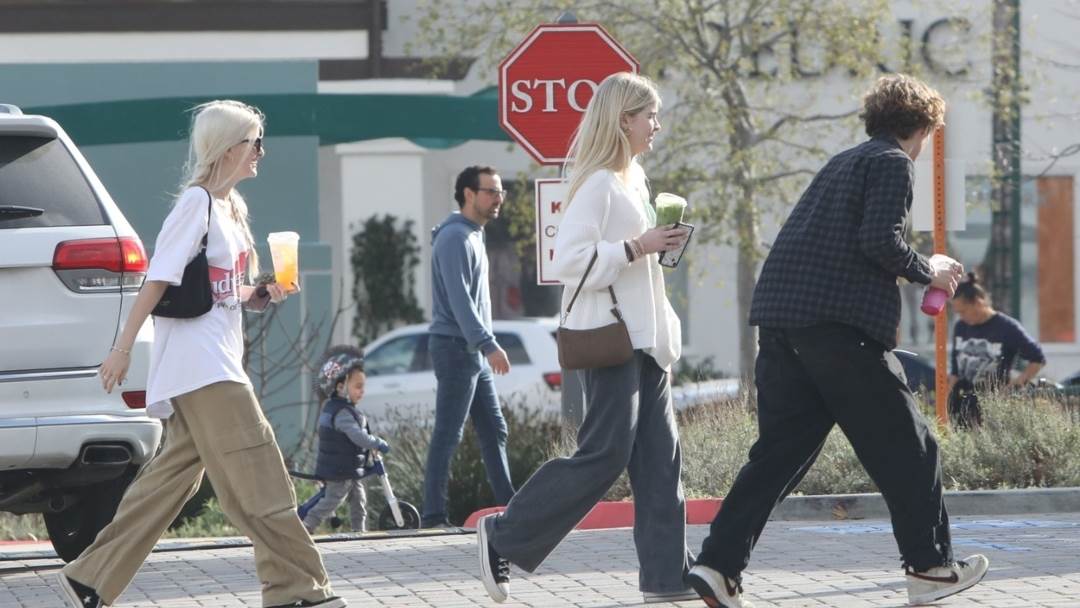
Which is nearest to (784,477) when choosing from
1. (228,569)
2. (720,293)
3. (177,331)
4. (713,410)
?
(177,331)

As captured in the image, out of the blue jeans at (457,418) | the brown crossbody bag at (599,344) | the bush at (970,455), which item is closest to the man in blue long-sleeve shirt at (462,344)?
the blue jeans at (457,418)

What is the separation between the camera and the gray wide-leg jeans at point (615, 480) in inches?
240

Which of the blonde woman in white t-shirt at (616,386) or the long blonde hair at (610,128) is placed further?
the long blonde hair at (610,128)

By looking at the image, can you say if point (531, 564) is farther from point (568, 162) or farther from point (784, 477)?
point (568, 162)

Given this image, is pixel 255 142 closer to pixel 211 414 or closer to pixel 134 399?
pixel 211 414

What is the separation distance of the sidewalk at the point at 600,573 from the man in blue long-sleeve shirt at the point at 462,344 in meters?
0.69

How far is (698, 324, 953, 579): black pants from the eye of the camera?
5969 millimetres

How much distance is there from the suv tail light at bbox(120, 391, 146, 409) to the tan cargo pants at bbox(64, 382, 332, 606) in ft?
3.69

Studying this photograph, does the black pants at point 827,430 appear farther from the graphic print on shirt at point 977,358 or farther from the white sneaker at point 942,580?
the graphic print on shirt at point 977,358

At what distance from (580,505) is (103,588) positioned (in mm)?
1523

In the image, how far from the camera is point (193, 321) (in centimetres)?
596

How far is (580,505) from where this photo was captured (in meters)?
6.11

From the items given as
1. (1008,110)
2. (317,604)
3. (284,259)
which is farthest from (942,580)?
(1008,110)

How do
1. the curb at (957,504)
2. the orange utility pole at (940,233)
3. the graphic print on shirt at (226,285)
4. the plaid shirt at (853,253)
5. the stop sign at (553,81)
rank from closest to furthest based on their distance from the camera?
the plaid shirt at (853,253) → the graphic print on shirt at (226,285) → the curb at (957,504) → the stop sign at (553,81) → the orange utility pole at (940,233)
